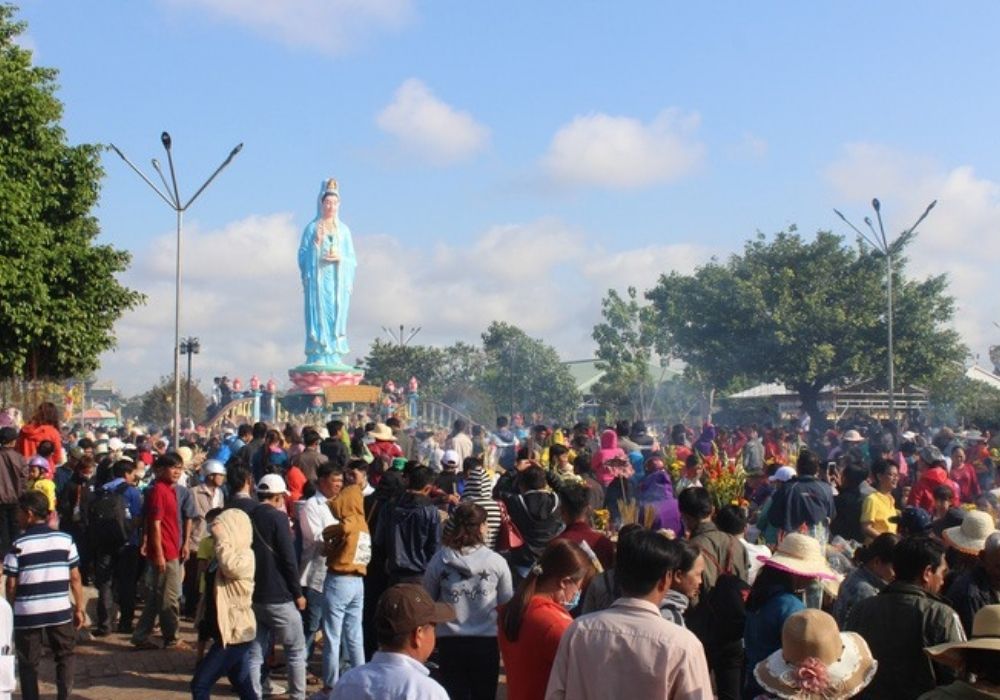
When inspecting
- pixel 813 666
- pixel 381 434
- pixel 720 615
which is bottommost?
pixel 720 615

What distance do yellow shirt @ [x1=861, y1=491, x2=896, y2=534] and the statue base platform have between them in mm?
43083

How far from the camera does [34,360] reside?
2153 centimetres

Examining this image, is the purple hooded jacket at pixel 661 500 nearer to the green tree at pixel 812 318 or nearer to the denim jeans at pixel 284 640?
the denim jeans at pixel 284 640

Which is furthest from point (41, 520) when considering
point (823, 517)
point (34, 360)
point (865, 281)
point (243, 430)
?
point (865, 281)

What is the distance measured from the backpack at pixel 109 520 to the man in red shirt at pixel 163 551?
22.9 inches

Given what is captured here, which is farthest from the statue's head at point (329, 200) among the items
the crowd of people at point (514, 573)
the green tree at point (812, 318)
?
the crowd of people at point (514, 573)

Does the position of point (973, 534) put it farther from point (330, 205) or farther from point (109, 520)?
point (330, 205)

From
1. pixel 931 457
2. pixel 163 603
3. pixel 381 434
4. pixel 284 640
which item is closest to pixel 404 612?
pixel 284 640

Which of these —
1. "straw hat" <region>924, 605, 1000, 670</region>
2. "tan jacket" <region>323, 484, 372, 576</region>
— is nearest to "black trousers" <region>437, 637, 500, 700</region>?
"tan jacket" <region>323, 484, 372, 576</region>

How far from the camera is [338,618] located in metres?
8.69

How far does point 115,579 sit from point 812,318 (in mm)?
31384

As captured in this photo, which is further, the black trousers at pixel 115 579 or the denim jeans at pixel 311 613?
the black trousers at pixel 115 579

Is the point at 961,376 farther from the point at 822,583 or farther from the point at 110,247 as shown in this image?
the point at 822,583

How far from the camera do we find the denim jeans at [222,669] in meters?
7.76
